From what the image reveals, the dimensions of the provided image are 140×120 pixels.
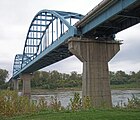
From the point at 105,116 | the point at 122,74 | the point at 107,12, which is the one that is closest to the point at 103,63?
the point at 107,12

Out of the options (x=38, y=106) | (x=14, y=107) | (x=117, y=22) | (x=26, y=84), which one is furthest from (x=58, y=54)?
(x=26, y=84)

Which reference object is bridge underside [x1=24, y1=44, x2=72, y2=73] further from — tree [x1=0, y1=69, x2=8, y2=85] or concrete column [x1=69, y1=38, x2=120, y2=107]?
tree [x1=0, y1=69, x2=8, y2=85]

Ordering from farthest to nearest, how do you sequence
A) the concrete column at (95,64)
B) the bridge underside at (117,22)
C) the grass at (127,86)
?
the grass at (127,86) < the concrete column at (95,64) < the bridge underside at (117,22)

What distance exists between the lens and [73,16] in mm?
31312

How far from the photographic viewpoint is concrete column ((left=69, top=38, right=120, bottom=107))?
23906 mm

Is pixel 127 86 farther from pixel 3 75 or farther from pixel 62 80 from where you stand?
pixel 3 75

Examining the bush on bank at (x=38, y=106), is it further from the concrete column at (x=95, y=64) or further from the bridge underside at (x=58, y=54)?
the bridge underside at (x=58, y=54)

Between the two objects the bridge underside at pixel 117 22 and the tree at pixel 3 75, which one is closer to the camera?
the bridge underside at pixel 117 22

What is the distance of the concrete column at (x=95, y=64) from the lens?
23.9 meters

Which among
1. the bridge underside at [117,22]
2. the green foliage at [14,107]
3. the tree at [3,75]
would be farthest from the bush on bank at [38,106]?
the tree at [3,75]

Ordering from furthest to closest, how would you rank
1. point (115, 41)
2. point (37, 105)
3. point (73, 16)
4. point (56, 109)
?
point (73, 16) < point (115, 41) < point (37, 105) < point (56, 109)

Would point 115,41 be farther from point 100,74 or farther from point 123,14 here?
point 123,14

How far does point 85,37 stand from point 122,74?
79536mm

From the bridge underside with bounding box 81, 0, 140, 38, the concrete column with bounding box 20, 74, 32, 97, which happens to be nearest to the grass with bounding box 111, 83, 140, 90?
the concrete column with bounding box 20, 74, 32, 97
